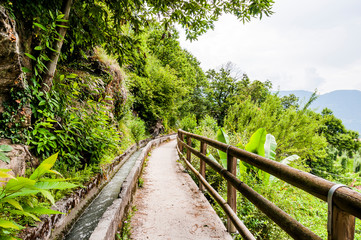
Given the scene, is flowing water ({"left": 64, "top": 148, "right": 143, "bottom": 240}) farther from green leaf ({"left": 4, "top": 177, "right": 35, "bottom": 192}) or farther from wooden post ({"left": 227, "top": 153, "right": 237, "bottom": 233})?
wooden post ({"left": 227, "top": 153, "right": 237, "bottom": 233})

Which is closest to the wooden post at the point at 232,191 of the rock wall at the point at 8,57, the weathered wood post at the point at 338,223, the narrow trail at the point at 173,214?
the narrow trail at the point at 173,214

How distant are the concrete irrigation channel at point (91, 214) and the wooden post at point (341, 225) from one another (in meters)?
1.71

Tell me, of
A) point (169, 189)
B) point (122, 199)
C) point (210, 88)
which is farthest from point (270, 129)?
point (210, 88)

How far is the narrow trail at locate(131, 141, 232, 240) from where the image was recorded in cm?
220

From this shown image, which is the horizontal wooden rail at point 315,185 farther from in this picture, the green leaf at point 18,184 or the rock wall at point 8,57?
the rock wall at point 8,57

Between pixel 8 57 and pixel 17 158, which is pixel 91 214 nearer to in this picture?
pixel 17 158

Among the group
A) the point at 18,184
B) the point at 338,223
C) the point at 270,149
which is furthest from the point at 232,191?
the point at 270,149

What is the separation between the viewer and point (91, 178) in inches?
140

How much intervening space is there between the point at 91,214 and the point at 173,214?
5.17 ft

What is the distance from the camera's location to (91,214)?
10.3 feet

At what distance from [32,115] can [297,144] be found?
7363 millimetres

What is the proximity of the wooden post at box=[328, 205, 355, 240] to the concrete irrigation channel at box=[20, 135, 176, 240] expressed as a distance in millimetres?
1714

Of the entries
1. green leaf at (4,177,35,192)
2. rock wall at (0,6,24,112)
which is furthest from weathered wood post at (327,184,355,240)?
rock wall at (0,6,24,112)

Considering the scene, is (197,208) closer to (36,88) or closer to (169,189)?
(169,189)
